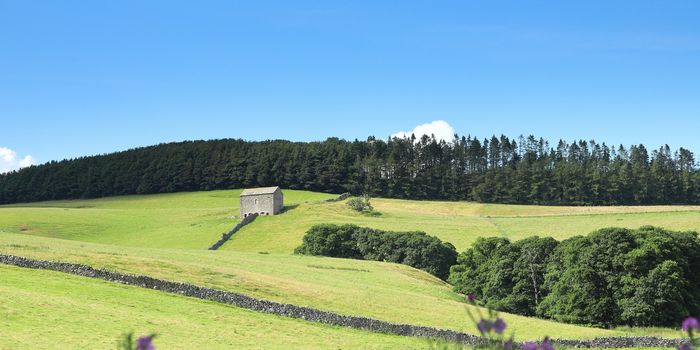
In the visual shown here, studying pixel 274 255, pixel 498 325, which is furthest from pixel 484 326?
pixel 274 255

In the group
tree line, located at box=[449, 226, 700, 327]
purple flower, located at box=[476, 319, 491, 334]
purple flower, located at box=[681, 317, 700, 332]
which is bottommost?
tree line, located at box=[449, 226, 700, 327]

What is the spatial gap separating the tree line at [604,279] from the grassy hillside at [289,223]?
78.1 feet

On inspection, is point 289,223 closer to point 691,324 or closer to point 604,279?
point 604,279

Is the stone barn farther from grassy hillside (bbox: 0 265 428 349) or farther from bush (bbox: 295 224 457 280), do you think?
grassy hillside (bbox: 0 265 428 349)

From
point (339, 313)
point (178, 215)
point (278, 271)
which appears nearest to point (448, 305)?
point (339, 313)

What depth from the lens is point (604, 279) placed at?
58.8 meters

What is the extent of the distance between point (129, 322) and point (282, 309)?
11105mm

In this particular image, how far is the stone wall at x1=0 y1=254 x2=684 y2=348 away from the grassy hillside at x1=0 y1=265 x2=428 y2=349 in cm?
91

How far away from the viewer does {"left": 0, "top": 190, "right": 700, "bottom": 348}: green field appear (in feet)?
116

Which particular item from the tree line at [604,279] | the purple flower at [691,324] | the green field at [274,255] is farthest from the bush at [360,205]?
the purple flower at [691,324]

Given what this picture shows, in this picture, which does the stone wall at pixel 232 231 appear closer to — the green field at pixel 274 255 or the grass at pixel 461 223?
the grass at pixel 461 223

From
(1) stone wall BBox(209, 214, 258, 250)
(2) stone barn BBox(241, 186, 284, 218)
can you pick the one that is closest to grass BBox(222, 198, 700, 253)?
(1) stone wall BBox(209, 214, 258, 250)

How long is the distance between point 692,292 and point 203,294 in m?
48.2

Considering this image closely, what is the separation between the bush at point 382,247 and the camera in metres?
83.0
